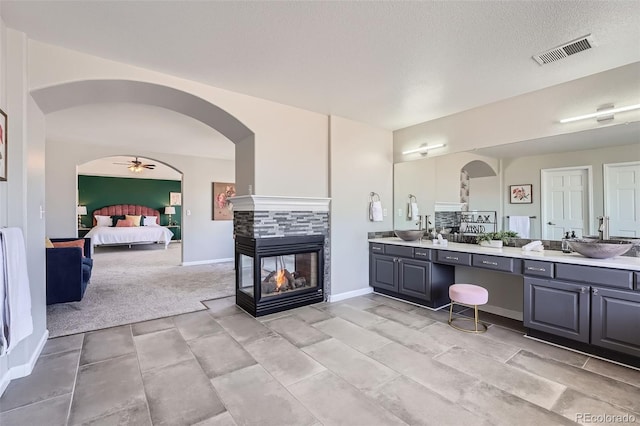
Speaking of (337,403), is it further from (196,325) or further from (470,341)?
(196,325)

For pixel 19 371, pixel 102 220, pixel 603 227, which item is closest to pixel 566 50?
pixel 603 227

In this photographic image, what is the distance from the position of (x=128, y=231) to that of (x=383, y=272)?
8387 mm

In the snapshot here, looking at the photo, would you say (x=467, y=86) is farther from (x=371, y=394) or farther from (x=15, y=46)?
(x=15, y=46)

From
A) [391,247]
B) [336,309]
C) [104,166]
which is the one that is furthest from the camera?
[104,166]

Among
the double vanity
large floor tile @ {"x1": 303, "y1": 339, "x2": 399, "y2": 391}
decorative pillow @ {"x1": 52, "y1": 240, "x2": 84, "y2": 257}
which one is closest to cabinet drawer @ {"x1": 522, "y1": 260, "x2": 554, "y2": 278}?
the double vanity

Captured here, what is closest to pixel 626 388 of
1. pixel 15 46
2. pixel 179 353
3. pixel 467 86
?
pixel 467 86

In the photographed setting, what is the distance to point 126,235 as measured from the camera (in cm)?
923

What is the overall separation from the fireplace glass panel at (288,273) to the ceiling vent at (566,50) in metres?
3.11

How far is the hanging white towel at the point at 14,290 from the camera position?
1868 mm

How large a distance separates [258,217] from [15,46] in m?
2.42

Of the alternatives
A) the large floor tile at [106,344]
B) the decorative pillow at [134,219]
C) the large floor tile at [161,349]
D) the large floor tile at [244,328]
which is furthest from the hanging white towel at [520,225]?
the decorative pillow at [134,219]

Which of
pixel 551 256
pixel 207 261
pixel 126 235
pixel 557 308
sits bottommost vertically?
pixel 207 261

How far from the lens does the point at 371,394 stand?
2.06 meters

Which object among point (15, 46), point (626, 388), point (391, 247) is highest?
point (15, 46)
